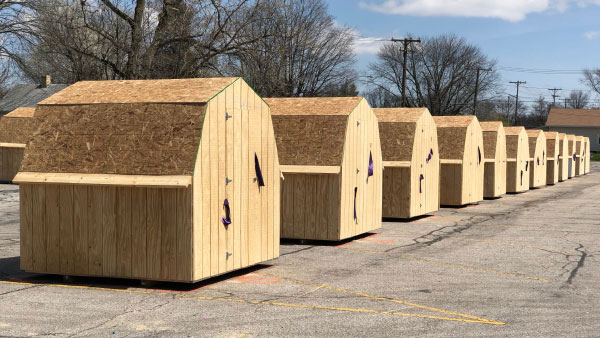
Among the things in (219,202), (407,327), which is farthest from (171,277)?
(407,327)

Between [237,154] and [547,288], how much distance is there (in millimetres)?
4771

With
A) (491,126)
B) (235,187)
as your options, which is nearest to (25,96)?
(491,126)

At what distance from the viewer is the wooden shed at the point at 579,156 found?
51.4 m

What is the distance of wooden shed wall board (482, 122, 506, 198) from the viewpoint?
28141 mm

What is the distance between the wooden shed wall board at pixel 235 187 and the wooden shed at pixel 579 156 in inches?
1706

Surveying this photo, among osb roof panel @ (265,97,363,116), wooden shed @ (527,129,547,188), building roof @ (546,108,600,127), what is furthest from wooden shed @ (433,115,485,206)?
building roof @ (546,108,600,127)

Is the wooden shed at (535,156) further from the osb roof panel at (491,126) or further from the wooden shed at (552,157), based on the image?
the osb roof panel at (491,126)

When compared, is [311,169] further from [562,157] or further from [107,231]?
[562,157]

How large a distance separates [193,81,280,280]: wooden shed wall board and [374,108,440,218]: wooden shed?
7926 mm

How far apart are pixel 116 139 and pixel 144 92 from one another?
2.87 ft

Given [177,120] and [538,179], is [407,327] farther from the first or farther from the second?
[538,179]

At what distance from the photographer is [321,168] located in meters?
14.8

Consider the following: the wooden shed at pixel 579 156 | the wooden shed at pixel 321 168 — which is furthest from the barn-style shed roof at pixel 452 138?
the wooden shed at pixel 579 156

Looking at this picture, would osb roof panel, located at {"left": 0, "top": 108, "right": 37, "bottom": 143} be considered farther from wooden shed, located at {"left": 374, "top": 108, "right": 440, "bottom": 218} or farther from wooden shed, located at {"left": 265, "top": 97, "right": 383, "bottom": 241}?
wooden shed, located at {"left": 265, "top": 97, "right": 383, "bottom": 241}
